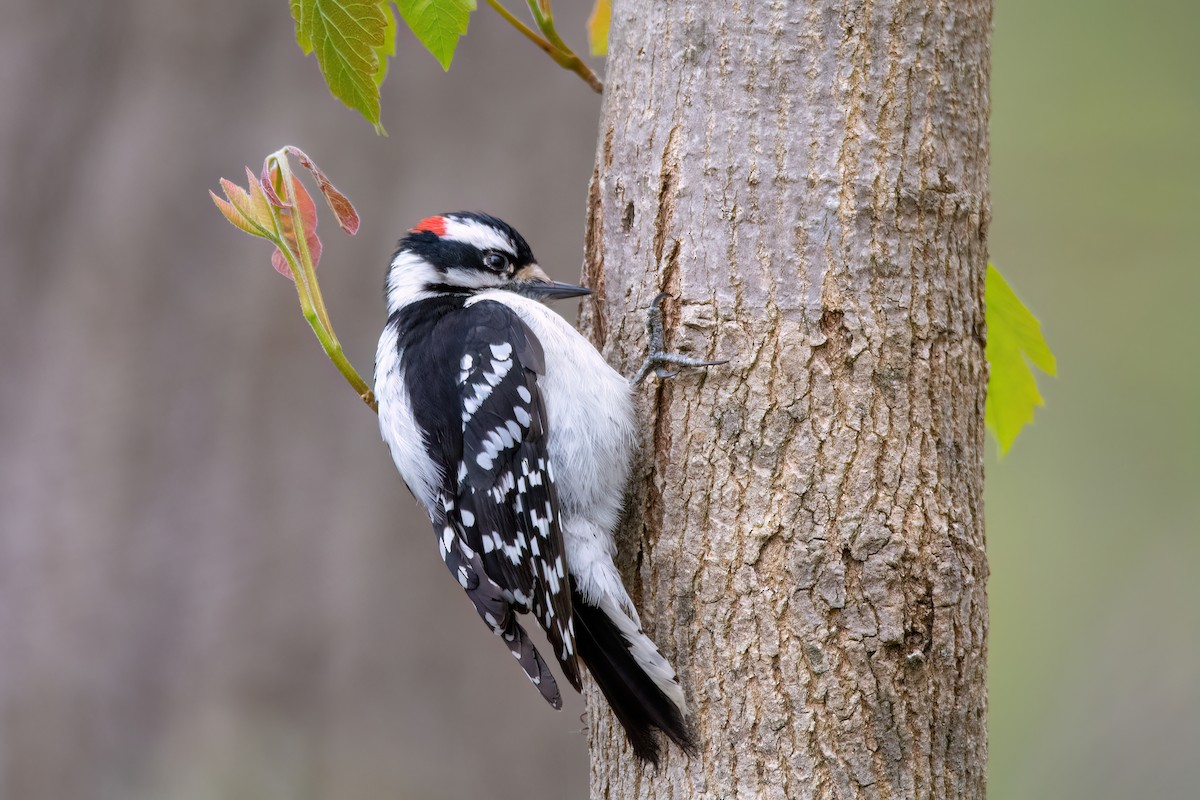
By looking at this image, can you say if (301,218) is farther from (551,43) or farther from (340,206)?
(551,43)

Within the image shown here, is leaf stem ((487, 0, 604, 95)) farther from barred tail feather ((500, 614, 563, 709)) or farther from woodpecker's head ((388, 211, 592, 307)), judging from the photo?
barred tail feather ((500, 614, 563, 709))

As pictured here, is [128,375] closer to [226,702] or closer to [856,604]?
[226,702]

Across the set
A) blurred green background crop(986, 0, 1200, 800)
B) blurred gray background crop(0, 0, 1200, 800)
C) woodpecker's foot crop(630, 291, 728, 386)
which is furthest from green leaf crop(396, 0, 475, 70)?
blurred green background crop(986, 0, 1200, 800)

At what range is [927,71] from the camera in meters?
2.02

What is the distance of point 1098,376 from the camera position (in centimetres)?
631

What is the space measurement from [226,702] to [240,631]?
28 centimetres

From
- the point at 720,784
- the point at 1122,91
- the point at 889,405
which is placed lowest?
the point at 720,784

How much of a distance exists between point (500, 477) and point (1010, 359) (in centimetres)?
118

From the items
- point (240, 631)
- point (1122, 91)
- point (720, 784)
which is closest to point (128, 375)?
point (240, 631)

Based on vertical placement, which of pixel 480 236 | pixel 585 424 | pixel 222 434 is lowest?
pixel 222 434

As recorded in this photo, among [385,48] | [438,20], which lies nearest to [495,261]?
[385,48]

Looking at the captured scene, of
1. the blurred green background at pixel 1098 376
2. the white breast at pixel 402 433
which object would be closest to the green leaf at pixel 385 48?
the white breast at pixel 402 433

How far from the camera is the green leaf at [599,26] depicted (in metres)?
2.78

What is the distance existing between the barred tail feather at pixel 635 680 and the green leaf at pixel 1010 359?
38.4 inches
